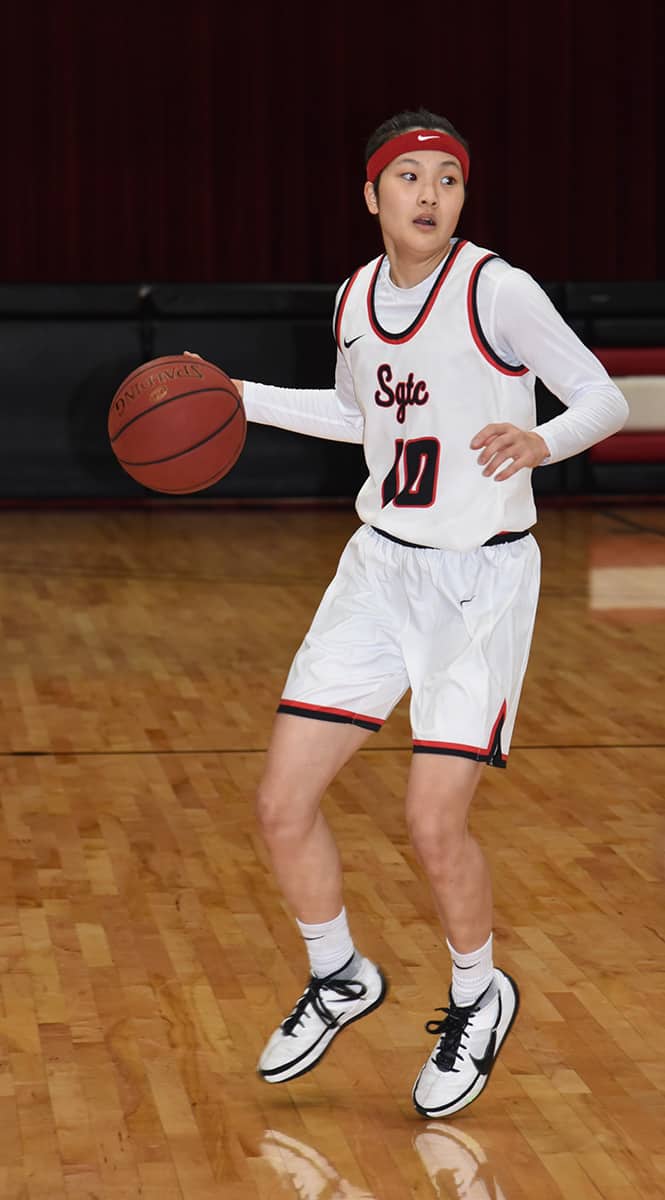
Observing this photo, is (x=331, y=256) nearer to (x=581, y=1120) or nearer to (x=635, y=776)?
(x=635, y=776)

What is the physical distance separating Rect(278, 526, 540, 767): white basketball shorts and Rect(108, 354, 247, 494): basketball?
46 cm

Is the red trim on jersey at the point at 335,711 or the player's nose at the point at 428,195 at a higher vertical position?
the player's nose at the point at 428,195

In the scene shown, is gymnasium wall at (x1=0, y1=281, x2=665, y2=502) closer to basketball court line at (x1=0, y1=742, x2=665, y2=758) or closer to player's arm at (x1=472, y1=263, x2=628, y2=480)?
basketball court line at (x1=0, y1=742, x2=665, y2=758)

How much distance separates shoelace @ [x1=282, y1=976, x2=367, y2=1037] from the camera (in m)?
Answer: 2.94

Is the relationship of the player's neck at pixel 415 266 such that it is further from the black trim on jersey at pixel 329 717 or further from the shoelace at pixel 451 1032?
the shoelace at pixel 451 1032

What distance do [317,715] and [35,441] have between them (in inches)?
312

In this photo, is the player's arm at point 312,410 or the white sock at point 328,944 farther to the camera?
the player's arm at point 312,410

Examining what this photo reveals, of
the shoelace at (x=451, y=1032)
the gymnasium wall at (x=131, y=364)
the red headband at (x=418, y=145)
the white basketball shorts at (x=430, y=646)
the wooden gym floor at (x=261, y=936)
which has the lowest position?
the gymnasium wall at (x=131, y=364)

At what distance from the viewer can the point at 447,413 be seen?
281cm

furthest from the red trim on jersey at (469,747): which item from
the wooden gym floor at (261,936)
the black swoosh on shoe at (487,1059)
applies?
the wooden gym floor at (261,936)

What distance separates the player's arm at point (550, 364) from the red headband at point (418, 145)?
8.5 inches

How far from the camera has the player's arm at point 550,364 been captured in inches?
107

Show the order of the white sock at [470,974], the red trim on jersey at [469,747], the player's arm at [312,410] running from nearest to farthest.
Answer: the red trim on jersey at [469,747], the white sock at [470,974], the player's arm at [312,410]

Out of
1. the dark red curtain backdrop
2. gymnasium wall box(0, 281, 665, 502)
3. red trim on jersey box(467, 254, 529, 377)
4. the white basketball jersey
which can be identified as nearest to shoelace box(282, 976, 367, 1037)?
the white basketball jersey
